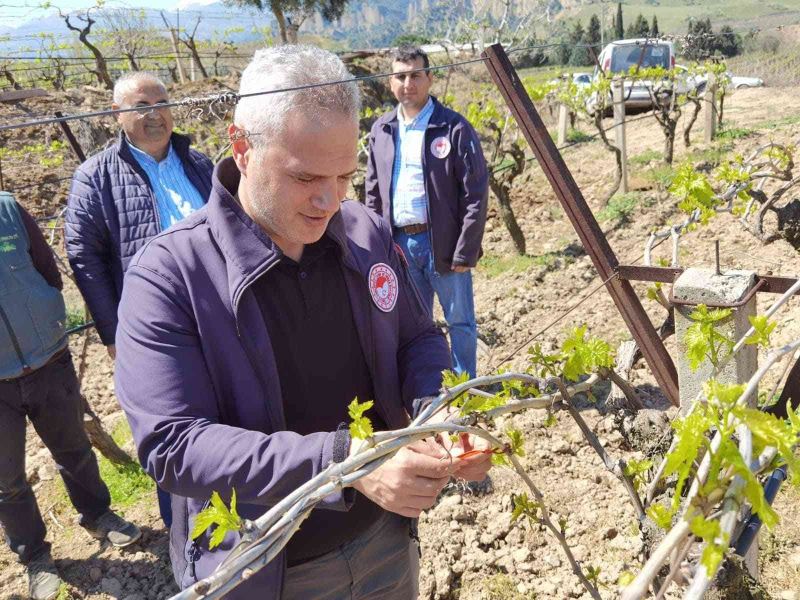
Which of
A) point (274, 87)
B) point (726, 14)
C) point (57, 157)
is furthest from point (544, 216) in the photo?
point (726, 14)

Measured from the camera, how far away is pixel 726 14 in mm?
69062

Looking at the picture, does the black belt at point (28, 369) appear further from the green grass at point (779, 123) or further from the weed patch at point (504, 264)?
the green grass at point (779, 123)

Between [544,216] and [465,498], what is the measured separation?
17.1ft

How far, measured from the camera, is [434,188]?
372 cm

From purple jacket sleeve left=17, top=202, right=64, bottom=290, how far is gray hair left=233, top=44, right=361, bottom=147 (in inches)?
72.2

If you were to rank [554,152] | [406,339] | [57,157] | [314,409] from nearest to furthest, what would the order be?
[314,409] < [406,339] < [554,152] < [57,157]

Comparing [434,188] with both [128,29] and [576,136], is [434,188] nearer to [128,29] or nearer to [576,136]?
[576,136]

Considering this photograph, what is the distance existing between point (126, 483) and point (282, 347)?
2.68 meters

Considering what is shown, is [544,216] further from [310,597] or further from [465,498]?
[310,597]

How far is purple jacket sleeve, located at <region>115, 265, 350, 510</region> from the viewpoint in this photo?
1.18 m

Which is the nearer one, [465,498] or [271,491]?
[271,491]

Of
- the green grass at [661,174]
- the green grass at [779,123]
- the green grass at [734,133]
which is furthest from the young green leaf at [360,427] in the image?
the green grass at [779,123]

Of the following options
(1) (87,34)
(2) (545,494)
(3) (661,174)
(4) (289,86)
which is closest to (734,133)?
(3) (661,174)

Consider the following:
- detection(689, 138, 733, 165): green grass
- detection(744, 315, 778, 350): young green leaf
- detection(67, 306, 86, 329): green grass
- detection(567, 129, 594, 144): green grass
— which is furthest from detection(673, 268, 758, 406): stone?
detection(567, 129, 594, 144): green grass
